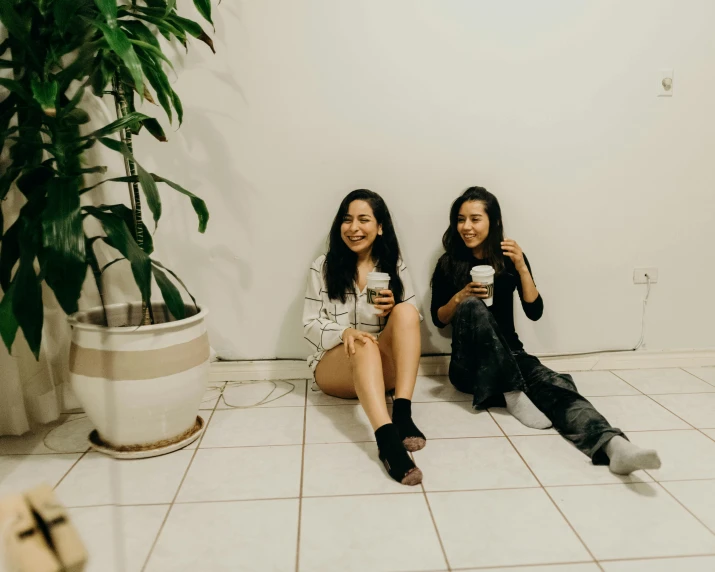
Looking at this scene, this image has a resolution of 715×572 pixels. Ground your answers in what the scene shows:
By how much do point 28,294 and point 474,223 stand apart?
56.8 inches

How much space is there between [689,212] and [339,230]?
1489mm

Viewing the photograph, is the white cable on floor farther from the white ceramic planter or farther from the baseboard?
the white ceramic planter

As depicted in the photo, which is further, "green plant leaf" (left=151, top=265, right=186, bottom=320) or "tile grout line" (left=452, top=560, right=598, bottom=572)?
"green plant leaf" (left=151, top=265, right=186, bottom=320)

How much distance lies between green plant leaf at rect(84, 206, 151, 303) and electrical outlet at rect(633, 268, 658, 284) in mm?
1937

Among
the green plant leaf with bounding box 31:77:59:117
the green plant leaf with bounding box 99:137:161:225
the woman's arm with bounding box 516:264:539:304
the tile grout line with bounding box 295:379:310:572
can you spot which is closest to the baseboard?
the tile grout line with bounding box 295:379:310:572

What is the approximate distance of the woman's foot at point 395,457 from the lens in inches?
56.2

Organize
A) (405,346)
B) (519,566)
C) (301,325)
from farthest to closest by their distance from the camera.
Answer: (301,325), (405,346), (519,566)

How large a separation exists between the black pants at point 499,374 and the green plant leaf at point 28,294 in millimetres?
1278

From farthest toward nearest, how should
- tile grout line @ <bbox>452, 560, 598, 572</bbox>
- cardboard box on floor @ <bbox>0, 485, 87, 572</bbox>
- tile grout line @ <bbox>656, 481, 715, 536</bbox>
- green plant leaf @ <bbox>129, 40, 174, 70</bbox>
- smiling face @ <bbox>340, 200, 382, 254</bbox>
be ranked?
Answer: smiling face @ <bbox>340, 200, 382, 254</bbox>, green plant leaf @ <bbox>129, 40, 174, 70</bbox>, tile grout line @ <bbox>656, 481, 715, 536</bbox>, tile grout line @ <bbox>452, 560, 598, 572</bbox>, cardboard box on floor @ <bbox>0, 485, 87, 572</bbox>

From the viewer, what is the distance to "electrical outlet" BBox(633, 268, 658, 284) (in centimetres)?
223

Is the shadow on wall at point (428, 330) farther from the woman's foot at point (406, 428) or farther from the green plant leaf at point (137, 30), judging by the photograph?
the green plant leaf at point (137, 30)

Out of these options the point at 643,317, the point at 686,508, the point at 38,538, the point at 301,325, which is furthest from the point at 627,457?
the point at 38,538

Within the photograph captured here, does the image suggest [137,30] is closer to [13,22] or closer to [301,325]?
[13,22]

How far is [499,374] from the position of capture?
180cm
